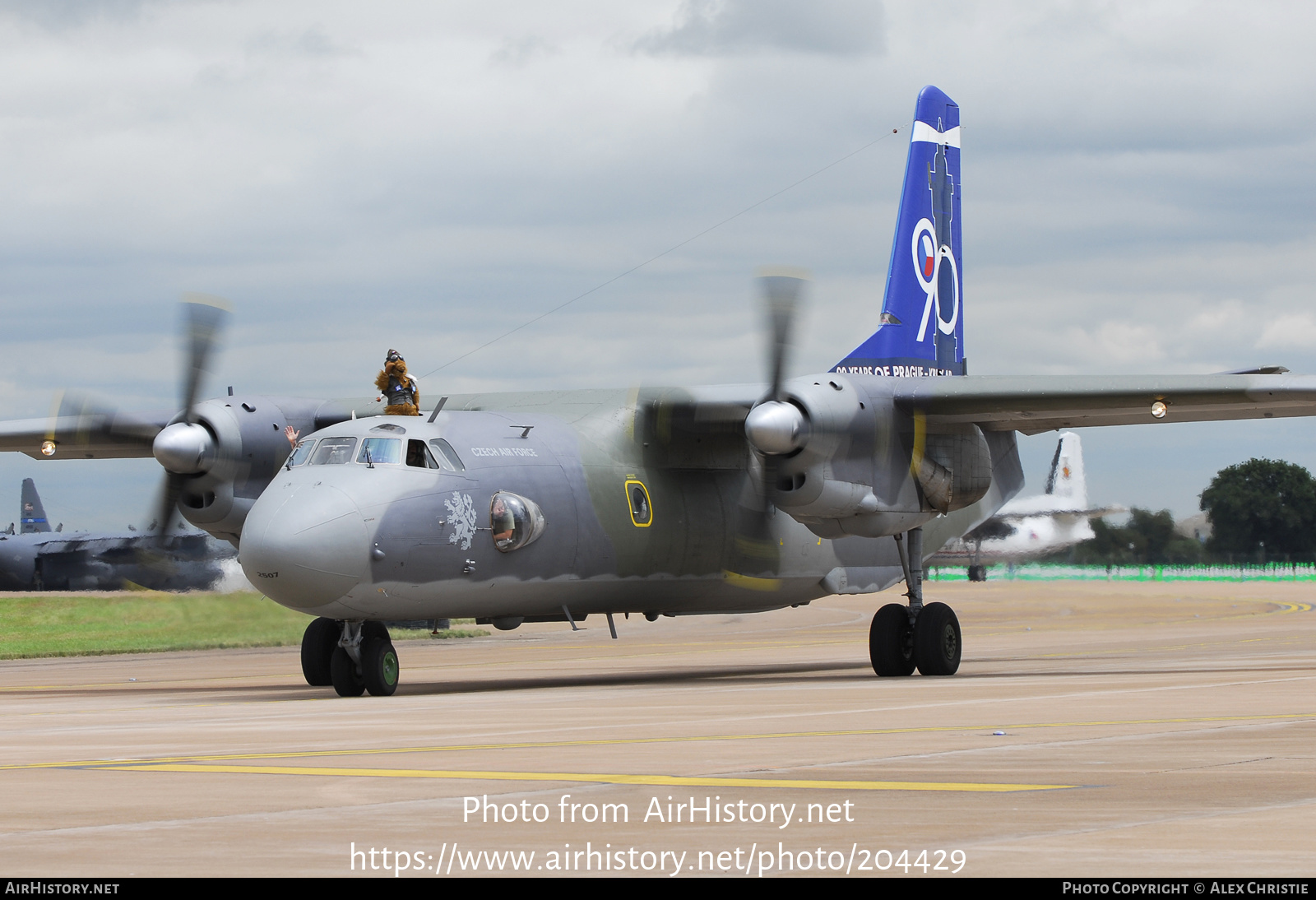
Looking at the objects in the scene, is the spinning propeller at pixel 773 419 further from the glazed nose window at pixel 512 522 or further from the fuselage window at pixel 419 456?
the fuselage window at pixel 419 456

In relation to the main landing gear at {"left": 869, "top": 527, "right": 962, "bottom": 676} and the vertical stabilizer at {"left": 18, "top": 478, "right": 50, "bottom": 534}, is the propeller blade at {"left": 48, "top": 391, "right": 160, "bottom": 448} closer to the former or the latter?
the main landing gear at {"left": 869, "top": 527, "right": 962, "bottom": 676}

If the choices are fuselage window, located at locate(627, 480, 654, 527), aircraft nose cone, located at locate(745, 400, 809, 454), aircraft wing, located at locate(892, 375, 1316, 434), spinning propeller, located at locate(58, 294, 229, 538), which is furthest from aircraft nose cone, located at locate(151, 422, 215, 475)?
aircraft wing, located at locate(892, 375, 1316, 434)

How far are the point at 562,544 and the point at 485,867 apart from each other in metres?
13.8

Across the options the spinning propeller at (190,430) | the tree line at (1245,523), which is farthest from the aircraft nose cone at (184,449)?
the tree line at (1245,523)

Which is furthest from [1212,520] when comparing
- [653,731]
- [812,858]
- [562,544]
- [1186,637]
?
[812,858]

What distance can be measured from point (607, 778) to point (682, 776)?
43 cm

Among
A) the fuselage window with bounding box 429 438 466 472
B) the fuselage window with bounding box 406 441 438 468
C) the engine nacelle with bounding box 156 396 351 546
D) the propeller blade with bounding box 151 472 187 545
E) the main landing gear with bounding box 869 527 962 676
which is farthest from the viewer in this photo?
the main landing gear with bounding box 869 527 962 676

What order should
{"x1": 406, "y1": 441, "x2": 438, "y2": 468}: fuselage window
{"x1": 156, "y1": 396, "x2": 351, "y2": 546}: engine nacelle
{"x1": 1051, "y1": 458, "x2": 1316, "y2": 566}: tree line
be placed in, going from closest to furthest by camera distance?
1. {"x1": 406, "y1": 441, "x2": 438, "y2": 468}: fuselage window
2. {"x1": 156, "y1": 396, "x2": 351, "y2": 546}: engine nacelle
3. {"x1": 1051, "y1": 458, "x2": 1316, "y2": 566}: tree line

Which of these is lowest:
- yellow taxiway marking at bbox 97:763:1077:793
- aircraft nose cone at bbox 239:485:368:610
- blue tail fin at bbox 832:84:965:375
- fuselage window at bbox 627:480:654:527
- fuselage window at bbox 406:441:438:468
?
yellow taxiway marking at bbox 97:763:1077:793

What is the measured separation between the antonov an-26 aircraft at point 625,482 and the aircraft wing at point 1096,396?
34 millimetres

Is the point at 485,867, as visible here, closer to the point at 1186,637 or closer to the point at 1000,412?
the point at 1000,412

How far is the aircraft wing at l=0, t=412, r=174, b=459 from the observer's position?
23.9m

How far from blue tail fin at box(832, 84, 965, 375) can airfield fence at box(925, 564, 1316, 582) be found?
3667 cm

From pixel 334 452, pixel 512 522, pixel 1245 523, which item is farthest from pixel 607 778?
pixel 1245 523
